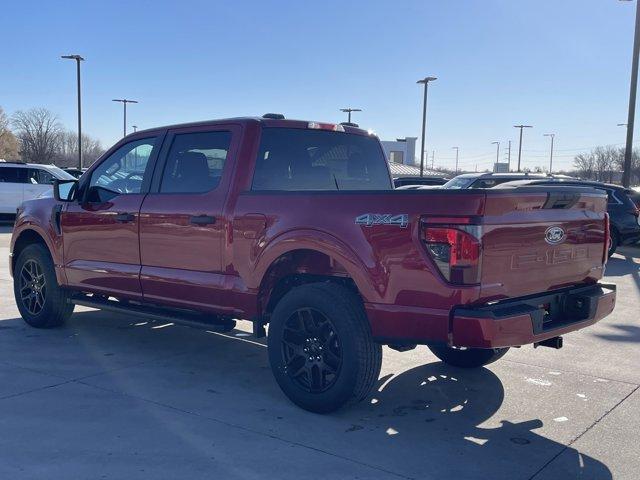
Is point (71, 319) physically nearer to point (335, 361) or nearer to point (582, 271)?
point (335, 361)

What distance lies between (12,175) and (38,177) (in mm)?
753

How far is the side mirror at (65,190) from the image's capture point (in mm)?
6055

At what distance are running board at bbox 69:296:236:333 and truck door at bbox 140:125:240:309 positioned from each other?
0.10 meters

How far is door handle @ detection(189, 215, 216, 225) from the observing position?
4.83 m

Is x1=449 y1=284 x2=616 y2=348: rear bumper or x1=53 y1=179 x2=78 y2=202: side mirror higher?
x1=53 y1=179 x2=78 y2=202: side mirror

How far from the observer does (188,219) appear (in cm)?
498

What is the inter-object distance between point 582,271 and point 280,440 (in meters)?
2.32

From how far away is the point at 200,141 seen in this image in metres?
5.27

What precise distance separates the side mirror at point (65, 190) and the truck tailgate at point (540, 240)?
404 cm

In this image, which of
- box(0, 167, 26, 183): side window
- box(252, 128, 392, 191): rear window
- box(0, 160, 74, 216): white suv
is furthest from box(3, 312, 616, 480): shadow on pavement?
box(0, 167, 26, 183): side window

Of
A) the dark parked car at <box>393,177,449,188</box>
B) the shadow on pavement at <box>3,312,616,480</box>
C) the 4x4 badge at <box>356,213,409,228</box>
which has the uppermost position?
the dark parked car at <box>393,177,449,188</box>

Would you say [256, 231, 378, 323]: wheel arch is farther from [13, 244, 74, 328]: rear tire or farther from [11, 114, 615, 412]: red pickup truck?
[13, 244, 74, 328]: rear tire

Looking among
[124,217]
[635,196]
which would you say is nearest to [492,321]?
[124,217]

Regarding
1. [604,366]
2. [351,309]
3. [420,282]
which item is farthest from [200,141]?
[604,366]
